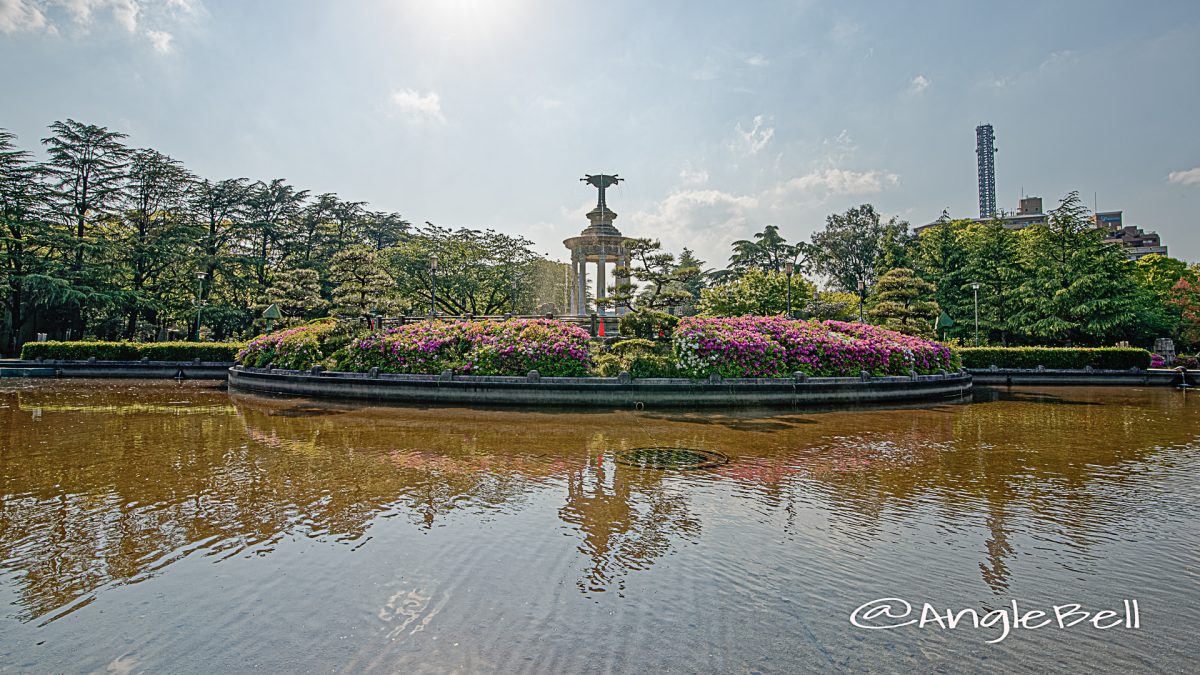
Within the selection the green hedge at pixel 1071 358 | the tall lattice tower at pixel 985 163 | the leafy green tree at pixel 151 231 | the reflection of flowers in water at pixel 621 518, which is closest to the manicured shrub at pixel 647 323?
the reflection of flowers in water at pixel 621 518

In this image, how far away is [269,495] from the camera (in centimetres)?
668

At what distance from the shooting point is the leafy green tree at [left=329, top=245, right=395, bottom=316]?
67.5ft

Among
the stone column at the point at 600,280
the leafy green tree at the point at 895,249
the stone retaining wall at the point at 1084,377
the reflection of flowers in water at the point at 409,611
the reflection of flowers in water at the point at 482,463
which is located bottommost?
the reflection of flowers in water at the point at 409,611

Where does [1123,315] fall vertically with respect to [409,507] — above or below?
above

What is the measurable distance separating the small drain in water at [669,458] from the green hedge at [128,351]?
2471cm

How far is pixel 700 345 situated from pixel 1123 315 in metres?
27.3

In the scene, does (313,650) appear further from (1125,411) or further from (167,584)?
(1125,411)

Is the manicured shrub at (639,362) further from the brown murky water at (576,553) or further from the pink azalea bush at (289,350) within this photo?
the pink azalea bush at (289,350)

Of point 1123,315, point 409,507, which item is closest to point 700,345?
point 409,507

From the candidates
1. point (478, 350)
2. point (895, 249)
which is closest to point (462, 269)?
point (478, 350)

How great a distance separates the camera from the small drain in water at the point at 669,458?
8359 millimetres

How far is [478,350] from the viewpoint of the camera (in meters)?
17.6

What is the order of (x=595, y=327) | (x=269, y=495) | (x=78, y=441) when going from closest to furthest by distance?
(x=269, y=495)
(x=78, y=441)
(x=595, y=327)

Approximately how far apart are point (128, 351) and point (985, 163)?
455 ft
